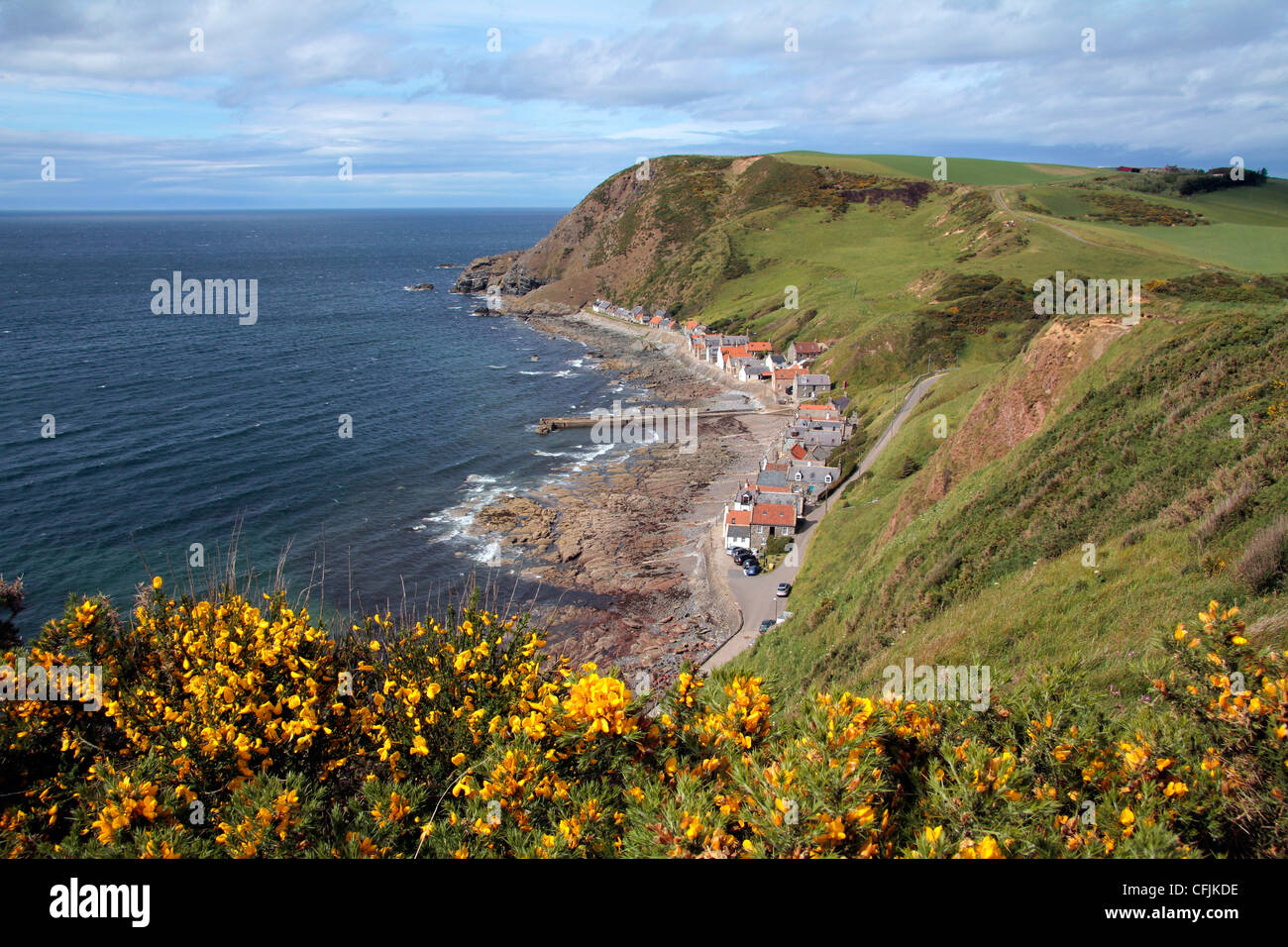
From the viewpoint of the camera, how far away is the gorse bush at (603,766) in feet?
22.7

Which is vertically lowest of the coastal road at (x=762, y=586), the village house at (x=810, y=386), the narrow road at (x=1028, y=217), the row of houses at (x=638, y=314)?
the coastal road at (x=762, y=586)

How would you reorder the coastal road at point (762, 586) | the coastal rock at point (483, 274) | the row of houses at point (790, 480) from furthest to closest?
the coastal rock at point (483, 274) < the row of houses at point (790, 480) < the coastal road at point (762, 586)

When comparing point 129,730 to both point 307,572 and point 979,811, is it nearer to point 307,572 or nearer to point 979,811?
point 979,811

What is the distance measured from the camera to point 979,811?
716cm

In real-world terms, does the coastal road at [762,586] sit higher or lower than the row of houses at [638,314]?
lower

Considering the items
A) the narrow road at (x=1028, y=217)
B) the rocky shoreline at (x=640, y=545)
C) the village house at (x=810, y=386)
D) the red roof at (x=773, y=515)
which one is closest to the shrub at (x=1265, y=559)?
the rocky shoreline at (x=640, y=545)

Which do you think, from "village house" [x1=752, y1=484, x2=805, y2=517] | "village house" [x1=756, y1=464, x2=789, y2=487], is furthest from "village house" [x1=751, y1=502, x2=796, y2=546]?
"village house" [x1=756, y1=464, x2=789, y2=487]

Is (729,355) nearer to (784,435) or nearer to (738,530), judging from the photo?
(784,435)

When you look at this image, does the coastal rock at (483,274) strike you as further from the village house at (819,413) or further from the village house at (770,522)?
the village house at (770,522)

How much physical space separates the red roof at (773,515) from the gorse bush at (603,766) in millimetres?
40453

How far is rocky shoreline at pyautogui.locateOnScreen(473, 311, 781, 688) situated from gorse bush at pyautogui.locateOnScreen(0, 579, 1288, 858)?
2593 cm

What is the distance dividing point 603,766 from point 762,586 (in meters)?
38.7
